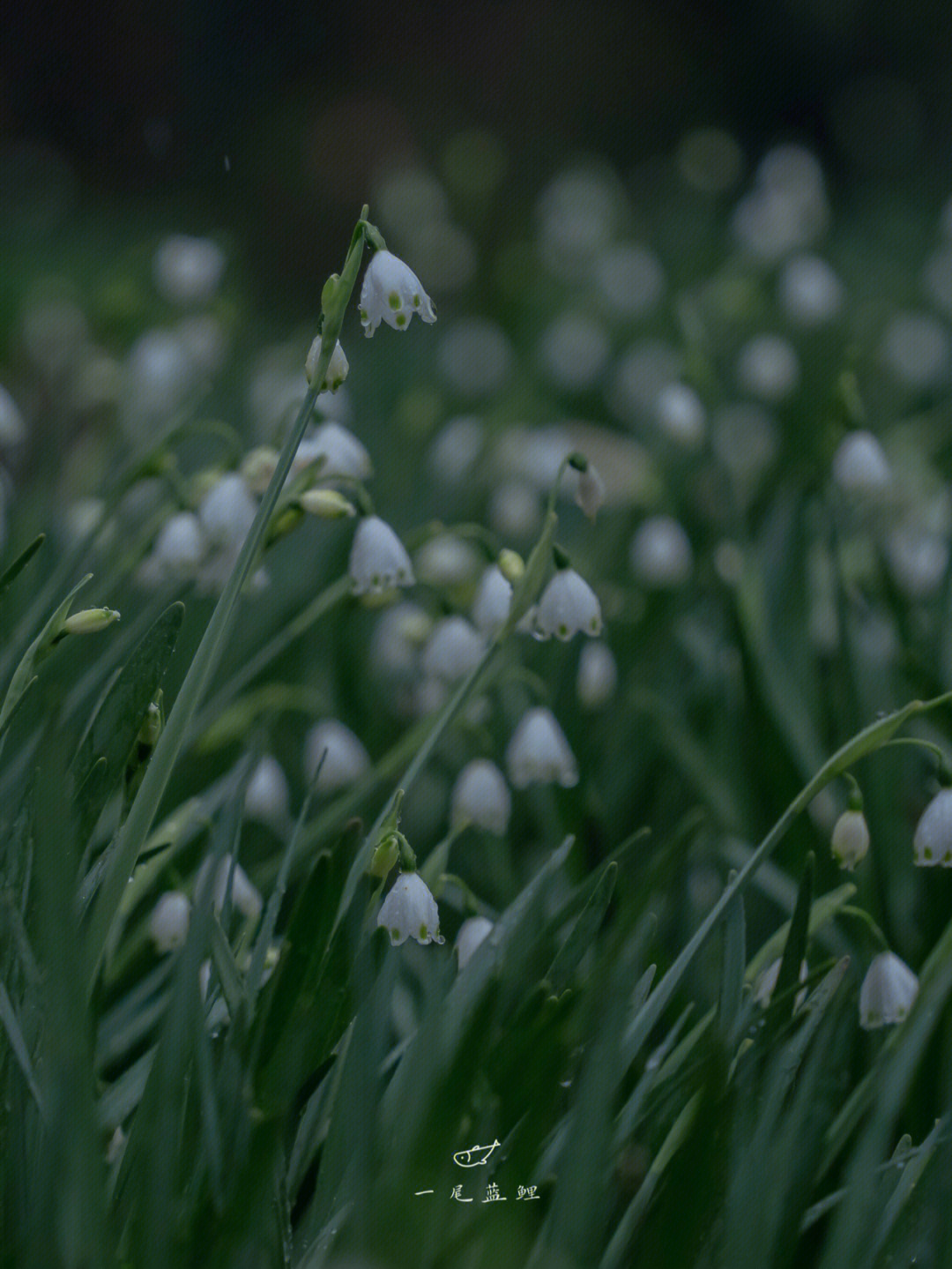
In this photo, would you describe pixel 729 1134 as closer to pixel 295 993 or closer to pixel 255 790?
pixel 295 993

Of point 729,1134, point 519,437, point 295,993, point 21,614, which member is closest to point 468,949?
point 295,993

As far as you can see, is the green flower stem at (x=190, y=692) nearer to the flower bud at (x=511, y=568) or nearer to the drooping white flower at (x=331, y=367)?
the drooping white flower at (x=331, y=367)

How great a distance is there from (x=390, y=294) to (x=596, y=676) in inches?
44.6

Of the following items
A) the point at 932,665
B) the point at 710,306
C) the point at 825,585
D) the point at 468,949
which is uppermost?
the point at 710,306

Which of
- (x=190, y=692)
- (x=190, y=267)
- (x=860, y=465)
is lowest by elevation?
(x=190, y=692)

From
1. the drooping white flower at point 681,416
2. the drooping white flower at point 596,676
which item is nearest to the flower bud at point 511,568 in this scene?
the drooping white flower at point 596,676

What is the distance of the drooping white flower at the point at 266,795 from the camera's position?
1.86 m

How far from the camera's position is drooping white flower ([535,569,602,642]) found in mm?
1482

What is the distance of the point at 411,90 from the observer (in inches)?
332

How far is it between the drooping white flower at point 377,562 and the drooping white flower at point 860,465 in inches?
39.4

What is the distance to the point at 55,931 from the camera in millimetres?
931

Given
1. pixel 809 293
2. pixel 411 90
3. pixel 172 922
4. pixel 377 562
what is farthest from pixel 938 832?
pixel 411 90

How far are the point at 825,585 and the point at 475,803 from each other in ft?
4.02

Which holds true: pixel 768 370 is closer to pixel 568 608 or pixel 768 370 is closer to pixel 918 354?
pixel 918 354
